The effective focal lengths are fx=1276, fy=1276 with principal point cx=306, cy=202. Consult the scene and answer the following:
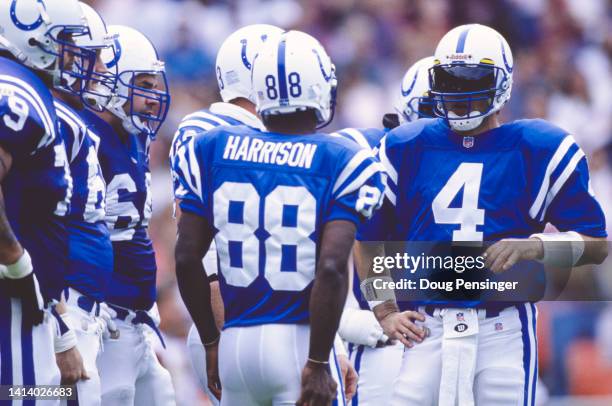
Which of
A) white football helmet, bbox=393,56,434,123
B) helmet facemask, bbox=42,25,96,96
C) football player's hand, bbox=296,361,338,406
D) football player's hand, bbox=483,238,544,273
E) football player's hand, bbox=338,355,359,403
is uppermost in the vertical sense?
helmet facemask, bbox=42,25,96,96

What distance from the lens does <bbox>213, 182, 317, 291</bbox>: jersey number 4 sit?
15.8ft

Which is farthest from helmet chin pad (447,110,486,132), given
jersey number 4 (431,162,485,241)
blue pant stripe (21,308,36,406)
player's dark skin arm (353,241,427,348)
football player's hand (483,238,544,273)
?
blue pant stripe (21,308,36,406)

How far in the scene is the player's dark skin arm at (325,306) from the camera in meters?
4.71

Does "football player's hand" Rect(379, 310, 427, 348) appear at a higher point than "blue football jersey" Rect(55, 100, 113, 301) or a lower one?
lower

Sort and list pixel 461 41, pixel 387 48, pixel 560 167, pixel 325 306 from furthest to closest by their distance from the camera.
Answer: pixel 387 48, pixel 461 41, pixel 560 167, pixel 325 306

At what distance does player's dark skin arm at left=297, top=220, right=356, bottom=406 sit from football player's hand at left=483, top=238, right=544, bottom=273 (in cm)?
84

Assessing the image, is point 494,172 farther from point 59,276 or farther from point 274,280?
point 59,276

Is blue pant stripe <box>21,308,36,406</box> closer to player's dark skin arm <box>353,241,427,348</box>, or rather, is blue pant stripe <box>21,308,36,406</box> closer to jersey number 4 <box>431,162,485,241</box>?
player's dark skin arm <box>353,241,427,348</box>

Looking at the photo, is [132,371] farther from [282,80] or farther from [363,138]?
[282,80]

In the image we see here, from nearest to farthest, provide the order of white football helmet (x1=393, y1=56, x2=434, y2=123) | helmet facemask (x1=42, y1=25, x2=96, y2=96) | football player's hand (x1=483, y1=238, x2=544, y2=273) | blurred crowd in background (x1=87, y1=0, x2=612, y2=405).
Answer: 1. helmet facemask (x1=42, y1=25, x2=96, y2=96)
2. football player's hand (x1=483, y1=238, x2=544, y2=273)
3. white football helmet (x1=393, y1=56, x2=434, y2=123)
4. blurred crowd in background (x1=87, y1=0, x2=612, y2=405)

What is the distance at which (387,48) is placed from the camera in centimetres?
1370

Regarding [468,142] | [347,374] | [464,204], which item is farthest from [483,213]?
[347,374]

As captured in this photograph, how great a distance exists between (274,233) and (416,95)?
214 centimetres

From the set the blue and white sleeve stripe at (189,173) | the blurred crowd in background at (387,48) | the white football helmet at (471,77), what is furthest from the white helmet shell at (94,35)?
the blurred crowd in background at (387,48)
